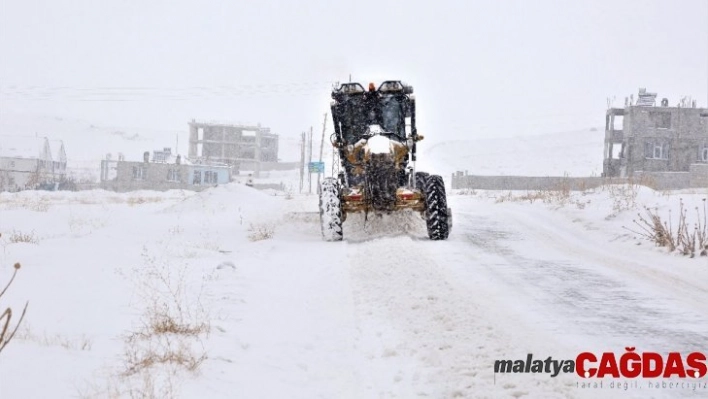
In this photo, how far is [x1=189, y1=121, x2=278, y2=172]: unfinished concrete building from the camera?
283ft

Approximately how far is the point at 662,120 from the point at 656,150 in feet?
8.44

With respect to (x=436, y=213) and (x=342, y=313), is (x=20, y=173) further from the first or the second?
(x=342, y=313)

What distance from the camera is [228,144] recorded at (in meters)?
87.3

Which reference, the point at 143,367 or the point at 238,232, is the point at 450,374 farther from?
the point at 238,232

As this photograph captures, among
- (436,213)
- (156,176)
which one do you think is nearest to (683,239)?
(436,213)

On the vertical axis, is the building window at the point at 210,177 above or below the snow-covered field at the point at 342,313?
above

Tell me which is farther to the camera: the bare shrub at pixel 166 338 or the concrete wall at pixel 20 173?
the concrete wall at pixel 20 173

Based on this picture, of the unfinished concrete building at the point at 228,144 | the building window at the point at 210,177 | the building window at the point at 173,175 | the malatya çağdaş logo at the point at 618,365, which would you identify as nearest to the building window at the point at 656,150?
the building window at the point at 210,177

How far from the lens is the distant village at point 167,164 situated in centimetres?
6259

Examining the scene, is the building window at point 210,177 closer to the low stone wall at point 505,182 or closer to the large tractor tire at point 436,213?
the low stone wall at point 505,182

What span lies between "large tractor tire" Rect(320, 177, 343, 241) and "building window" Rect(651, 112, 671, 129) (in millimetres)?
44656

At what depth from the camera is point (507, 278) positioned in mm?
6715

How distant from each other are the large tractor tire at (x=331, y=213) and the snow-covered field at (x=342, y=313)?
13.1 inches

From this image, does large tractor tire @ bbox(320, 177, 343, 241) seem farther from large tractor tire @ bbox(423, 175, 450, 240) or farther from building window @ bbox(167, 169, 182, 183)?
building window @ bbox(167, 169, 182, 183)
